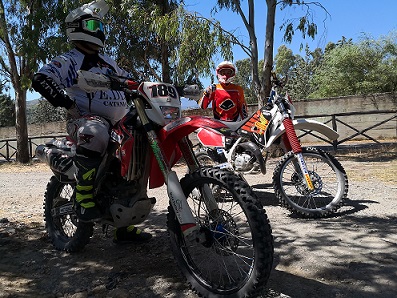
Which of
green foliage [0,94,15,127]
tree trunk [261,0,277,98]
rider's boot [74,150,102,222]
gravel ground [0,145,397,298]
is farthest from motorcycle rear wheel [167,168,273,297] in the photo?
green foliage [0,94,15,127]

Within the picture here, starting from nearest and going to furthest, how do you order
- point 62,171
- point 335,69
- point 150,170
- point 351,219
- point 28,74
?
point 150,170 < point 62,171 < point 351,219 < point 28,74 < point 335,69

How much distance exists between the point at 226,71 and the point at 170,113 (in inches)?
145

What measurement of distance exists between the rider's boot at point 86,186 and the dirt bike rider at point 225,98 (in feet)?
11.0

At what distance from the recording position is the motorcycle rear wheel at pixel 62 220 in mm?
3626

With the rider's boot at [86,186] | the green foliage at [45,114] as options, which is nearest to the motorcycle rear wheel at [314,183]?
the rider's boot at [86,186]

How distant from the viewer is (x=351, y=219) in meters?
4.38

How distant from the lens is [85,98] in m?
3.42

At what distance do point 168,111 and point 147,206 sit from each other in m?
0.83

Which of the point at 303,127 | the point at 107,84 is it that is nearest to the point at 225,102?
the point at 303,127

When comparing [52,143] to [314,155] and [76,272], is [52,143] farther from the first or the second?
[314,155]

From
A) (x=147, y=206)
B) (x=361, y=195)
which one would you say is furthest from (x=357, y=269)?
(x=361, y=195)

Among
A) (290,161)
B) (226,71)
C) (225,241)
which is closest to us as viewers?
(225,241)

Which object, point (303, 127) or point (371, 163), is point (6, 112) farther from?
point (303, 127)

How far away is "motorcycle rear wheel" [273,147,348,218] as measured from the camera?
15.3 ft
